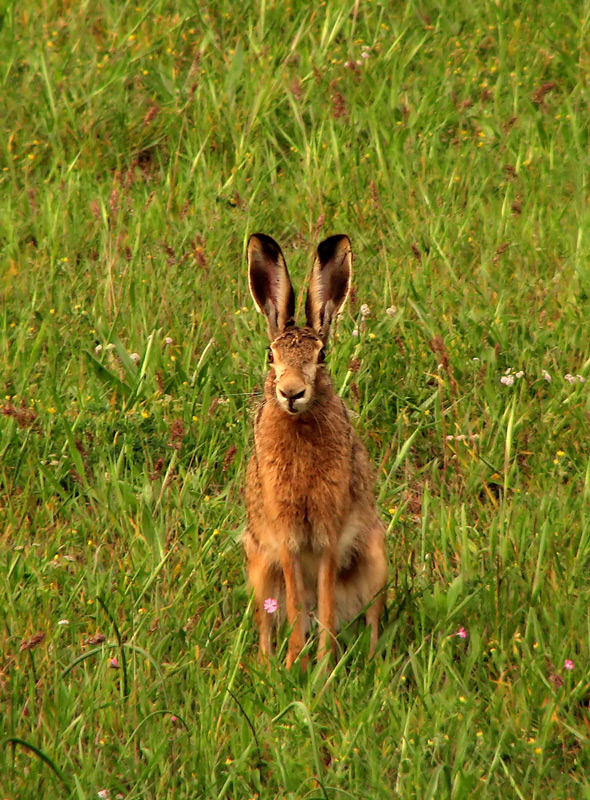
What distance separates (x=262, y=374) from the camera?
20.1 ft

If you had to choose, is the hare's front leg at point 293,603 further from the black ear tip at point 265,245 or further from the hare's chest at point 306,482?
the black ear tip at point 265,245

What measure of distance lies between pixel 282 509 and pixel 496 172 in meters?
3.23

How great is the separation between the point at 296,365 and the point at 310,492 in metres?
0.49

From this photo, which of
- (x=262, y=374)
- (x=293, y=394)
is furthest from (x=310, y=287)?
(x=262, y=374)

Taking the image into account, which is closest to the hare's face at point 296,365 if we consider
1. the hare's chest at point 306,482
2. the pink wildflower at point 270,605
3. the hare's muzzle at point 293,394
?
the hare's muzzle at point 293,394

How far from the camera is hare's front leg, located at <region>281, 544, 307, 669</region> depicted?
492 cm

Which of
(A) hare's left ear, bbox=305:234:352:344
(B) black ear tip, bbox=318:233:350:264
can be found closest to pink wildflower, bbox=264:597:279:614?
(A) hare's left ear, bbox=305:234:352:344

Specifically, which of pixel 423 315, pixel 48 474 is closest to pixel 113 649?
pixel 48 474

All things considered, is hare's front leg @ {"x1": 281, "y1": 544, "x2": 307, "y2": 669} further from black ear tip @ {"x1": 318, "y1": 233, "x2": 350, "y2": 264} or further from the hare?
black ear tip @ {"x1": 318, "y1": 233, "x2": 350, "y2": 264}

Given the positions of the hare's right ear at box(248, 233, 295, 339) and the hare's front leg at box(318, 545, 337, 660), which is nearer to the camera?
the hare's front leg at box(318, 545, 337, 660)

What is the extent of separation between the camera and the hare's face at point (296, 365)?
15.4ft

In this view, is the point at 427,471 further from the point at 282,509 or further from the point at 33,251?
the point at 33,251

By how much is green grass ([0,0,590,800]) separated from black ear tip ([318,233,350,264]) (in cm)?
78

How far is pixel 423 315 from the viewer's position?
253 inches
